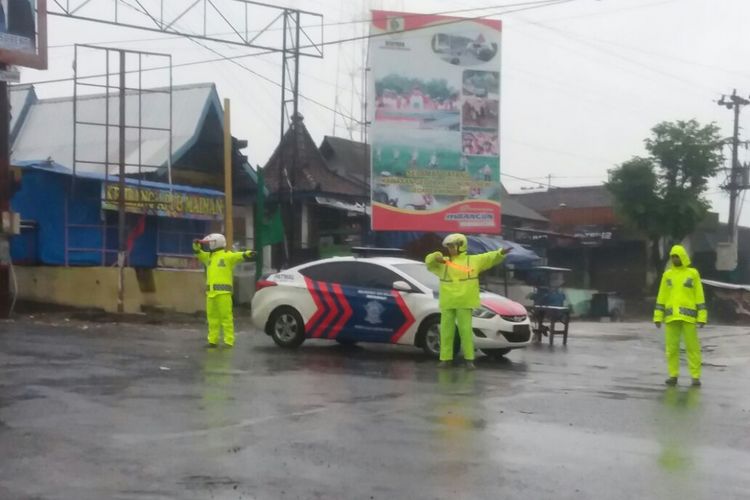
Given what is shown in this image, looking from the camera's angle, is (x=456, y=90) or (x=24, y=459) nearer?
(x=24, y=459)

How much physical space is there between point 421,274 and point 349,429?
770cm

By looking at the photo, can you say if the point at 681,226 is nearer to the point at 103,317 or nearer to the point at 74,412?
the point at 103,317

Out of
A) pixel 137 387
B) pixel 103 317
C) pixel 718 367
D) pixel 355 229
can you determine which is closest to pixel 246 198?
pixel 355 229

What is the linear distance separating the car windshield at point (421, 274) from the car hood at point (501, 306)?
719 millimetres

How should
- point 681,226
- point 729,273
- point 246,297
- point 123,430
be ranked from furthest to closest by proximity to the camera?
point 729,273 < point 681,226 < point 246,297 < point 123,430

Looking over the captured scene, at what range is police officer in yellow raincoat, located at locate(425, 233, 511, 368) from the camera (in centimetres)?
1421

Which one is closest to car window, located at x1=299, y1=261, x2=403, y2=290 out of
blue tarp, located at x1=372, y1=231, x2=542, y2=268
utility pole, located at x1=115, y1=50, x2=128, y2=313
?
utility pole, located at x1=115, y1=50, x2=128, y2=313

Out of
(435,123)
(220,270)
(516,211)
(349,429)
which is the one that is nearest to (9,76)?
(220,270)

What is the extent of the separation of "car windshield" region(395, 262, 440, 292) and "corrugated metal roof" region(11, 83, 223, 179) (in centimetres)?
1184

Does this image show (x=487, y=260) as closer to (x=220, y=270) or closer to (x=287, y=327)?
(x=287, y=327)

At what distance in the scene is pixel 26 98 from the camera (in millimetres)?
31859

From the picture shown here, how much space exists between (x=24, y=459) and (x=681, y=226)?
43499 mm

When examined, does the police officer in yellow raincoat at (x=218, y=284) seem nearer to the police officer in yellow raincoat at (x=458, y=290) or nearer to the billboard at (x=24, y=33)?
the police officer in yellow raincoat at (x=458, y=290)

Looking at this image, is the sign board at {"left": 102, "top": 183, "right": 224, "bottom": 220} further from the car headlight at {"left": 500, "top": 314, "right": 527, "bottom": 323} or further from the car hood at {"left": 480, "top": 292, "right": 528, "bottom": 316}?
the car headlight at {"left": 500, "top": 314, "right": 527, "bottom": 323}
